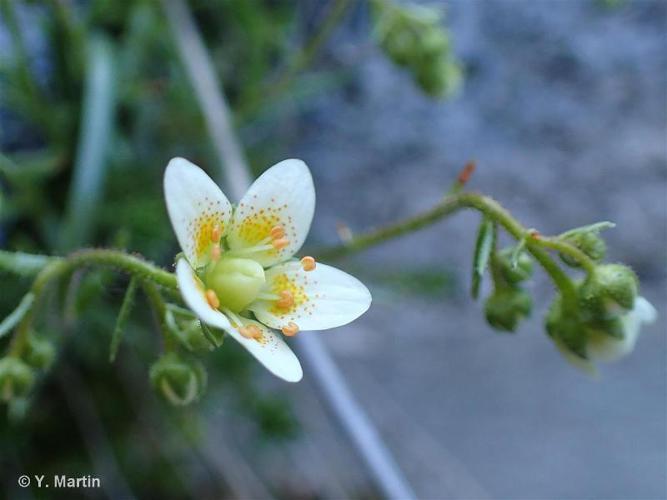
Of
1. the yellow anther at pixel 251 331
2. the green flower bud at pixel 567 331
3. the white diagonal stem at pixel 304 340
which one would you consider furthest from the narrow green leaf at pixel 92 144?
the green flower bud at pixel 567 331

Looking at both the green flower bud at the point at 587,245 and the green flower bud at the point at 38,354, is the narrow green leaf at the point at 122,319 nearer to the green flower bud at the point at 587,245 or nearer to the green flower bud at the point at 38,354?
the green flower bud at the point at 38,354

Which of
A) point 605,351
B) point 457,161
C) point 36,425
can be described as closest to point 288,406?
point 36,425

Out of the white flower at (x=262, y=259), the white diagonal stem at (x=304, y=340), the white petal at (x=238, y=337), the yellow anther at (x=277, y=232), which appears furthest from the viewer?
the white diagonal stem at (x=304, y=340)

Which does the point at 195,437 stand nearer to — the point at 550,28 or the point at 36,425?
the point at 36,425

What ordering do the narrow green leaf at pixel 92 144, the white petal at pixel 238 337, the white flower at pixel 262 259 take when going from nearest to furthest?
the white petal at pixel 238 337
the white flower at pixel 262 259
the narrow green leaf at pixel 92 144

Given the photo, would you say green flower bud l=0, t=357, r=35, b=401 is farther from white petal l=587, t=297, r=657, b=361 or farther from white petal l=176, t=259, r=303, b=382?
white petal l=587, t=297, r=657, b=361

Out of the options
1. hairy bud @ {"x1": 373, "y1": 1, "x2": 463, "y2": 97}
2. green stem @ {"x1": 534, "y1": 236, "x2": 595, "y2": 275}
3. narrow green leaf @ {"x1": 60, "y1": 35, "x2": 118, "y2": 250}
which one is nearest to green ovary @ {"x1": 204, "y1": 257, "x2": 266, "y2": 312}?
green stem @ {"x1": 534, "y1": 236, "x2": 595, "y2": 275}

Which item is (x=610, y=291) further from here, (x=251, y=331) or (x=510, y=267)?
(x=251, y=331)
